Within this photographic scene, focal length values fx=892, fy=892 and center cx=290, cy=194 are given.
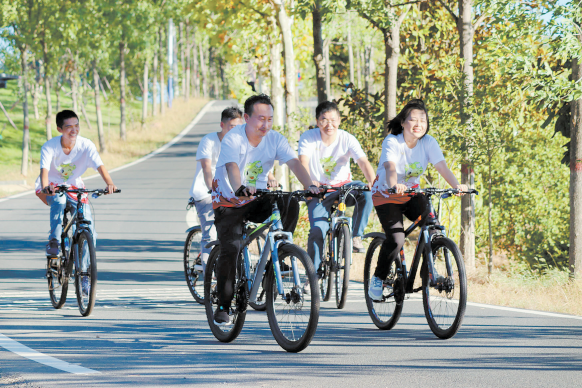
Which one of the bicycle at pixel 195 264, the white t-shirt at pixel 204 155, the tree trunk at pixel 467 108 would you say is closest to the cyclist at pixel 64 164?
the white t-shirt at pixel 204 155

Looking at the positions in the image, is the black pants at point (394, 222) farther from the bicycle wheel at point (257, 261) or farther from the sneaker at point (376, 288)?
the bicycle wheel at point (257, 261)

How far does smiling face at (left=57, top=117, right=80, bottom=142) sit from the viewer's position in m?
8.73

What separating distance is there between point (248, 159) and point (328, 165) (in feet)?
6.87

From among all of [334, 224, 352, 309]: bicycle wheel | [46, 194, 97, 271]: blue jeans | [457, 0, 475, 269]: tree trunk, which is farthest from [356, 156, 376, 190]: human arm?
[457, 0, 475, 269]: tree trunk

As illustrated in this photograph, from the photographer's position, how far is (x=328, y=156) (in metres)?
8.73

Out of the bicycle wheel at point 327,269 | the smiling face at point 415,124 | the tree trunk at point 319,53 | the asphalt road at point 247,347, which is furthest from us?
the tree trunk at point 319,53

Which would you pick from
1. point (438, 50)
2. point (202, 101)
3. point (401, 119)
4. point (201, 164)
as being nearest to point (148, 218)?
point (438, 50)

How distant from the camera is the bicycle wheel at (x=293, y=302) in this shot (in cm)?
605

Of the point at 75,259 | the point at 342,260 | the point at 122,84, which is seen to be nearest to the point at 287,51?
the point at 342,260

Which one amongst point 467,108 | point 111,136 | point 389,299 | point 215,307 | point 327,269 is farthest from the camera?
point 111,136

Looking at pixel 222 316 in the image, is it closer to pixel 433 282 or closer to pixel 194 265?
pixel 433 282

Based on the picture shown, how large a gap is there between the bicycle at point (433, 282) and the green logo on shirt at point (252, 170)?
120 cm

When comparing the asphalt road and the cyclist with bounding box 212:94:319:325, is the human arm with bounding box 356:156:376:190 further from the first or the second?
the cyclist with bounding box 212:94:319:325

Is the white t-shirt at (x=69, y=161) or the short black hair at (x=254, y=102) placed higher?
the short black hair at (x=254, y=102)
